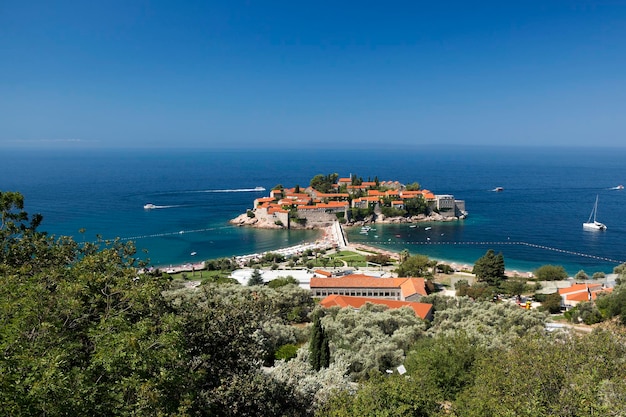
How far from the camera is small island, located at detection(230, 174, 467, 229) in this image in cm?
5966

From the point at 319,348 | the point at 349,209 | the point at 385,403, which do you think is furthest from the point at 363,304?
the point at 349,209

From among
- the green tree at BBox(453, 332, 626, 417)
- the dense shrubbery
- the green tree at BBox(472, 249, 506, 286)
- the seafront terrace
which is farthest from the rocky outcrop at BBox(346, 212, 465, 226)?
the green tree at BBox(453, 332, 626, 417)

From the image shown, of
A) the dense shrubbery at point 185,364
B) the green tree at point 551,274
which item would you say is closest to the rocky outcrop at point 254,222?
the green tree at point 551,274

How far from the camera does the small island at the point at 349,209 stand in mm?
59656

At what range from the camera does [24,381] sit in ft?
16.3

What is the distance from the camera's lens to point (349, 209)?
202 feet

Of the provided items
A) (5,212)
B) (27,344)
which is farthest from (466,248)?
(27,344)

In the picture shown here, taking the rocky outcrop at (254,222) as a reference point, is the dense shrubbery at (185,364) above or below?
above

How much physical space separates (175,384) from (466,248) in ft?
148

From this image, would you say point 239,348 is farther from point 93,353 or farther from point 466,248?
point 466,248

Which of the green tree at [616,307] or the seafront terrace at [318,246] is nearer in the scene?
the green tree at [616,307]

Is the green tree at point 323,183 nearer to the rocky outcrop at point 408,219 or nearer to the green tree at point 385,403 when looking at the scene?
the rocky outcrop at point 408,219

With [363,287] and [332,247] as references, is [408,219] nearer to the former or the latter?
[332,247]

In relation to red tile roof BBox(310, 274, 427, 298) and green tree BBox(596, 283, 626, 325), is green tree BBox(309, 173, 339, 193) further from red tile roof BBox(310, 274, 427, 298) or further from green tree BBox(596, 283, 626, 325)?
green tree BBox(596, 283, 626, 325)
